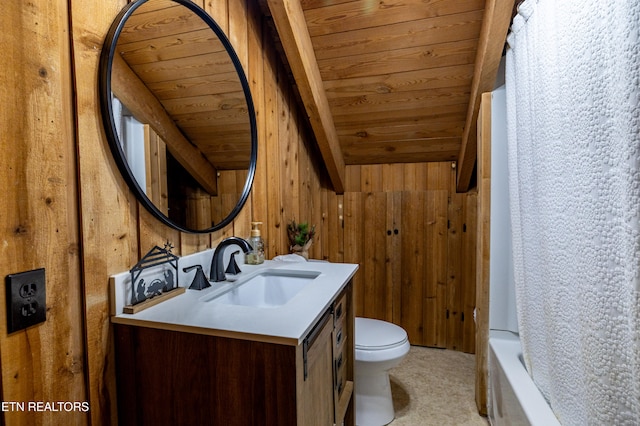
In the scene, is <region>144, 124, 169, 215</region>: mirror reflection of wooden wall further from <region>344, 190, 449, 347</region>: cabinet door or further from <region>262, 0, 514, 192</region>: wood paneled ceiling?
<region>344, 190, 449, 347</region>: cabinet door

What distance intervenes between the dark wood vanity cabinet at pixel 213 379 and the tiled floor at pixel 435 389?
1.14 m

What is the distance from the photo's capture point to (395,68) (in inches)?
79.0

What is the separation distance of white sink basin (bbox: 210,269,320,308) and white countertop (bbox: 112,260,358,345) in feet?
0.69

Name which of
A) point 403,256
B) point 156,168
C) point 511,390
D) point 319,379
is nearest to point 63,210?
point 156,168

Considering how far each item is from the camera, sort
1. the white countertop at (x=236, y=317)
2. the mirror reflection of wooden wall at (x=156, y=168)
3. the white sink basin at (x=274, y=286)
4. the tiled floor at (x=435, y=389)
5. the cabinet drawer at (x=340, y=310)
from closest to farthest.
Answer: the white countertop at (x=236, y=317) < the mirror reflection of wooden wall at (x=156, y=168) < the cabinet drawer at (x=340, y=310) < the white sink basin at (x=274, y=286) < the tiled floor at (x=435, y=389)

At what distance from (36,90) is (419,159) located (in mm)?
2383

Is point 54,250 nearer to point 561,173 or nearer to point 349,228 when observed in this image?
point 561,173

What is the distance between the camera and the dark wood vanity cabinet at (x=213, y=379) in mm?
837

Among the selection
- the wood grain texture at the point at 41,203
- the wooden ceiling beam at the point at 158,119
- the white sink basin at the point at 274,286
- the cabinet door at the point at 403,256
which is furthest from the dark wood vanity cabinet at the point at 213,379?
the cabinet door at the point at 403,256

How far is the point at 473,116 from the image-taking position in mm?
2010

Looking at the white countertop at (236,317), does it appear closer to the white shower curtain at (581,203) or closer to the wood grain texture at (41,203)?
the wood grain texture at (41,203)

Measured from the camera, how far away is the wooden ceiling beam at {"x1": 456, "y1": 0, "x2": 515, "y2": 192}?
4.74ft

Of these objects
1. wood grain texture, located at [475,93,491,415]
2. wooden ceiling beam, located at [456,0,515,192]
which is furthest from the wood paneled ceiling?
wood grain texture, located at [475,93,491,415]

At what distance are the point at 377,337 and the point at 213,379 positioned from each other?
3.86 ft
